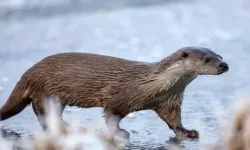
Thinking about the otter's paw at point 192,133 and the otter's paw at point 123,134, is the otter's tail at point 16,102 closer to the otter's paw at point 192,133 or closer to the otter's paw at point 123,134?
the otter's paw at point 123,134

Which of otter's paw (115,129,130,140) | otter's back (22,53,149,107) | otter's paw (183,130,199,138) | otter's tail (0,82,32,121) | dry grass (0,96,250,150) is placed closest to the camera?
dry grass (0,96,250,150)

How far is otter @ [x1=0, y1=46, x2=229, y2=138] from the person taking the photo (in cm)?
666

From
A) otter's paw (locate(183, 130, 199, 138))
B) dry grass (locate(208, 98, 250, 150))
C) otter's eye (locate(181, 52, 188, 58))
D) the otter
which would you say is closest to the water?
otter's paw (locate(183, 130, 199, 138))

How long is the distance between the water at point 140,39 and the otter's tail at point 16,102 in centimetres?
8

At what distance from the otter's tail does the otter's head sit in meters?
1.25

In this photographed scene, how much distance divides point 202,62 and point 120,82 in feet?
2.03

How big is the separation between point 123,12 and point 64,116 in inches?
229

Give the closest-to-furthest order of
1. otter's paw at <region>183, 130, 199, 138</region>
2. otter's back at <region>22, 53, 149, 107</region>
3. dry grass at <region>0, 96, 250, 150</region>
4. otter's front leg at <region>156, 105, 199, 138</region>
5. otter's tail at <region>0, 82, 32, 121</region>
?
1. dry grass at <region>0, 96, 250, 150</region>
2. otter's paw at <region>183, 130, 199, 138</region>
3. otter's front leg at <region>156, 105, 199, 138</region>
4. otter's back at <region>22, 53, 149, 107</region>
5. otter's tail at <region>0, 82, 32, 121</region>

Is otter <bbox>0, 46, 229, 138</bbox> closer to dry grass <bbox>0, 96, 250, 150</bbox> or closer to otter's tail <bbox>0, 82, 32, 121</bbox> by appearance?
otter's tail <bbox>0, 82, 32, 121</bbox>

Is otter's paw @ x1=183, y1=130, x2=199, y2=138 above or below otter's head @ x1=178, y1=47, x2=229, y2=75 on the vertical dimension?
below

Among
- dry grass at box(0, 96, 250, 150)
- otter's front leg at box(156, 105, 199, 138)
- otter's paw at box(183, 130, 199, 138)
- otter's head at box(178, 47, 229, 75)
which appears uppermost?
otter's head at box(178, 47, 229, 75)

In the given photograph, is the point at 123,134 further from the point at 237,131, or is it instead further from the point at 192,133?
the point at 237,131

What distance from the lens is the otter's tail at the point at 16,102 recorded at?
728 cm

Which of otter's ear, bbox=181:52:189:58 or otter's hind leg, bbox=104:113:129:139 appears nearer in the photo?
otter's hind leg, bbox=104:113:129:139
